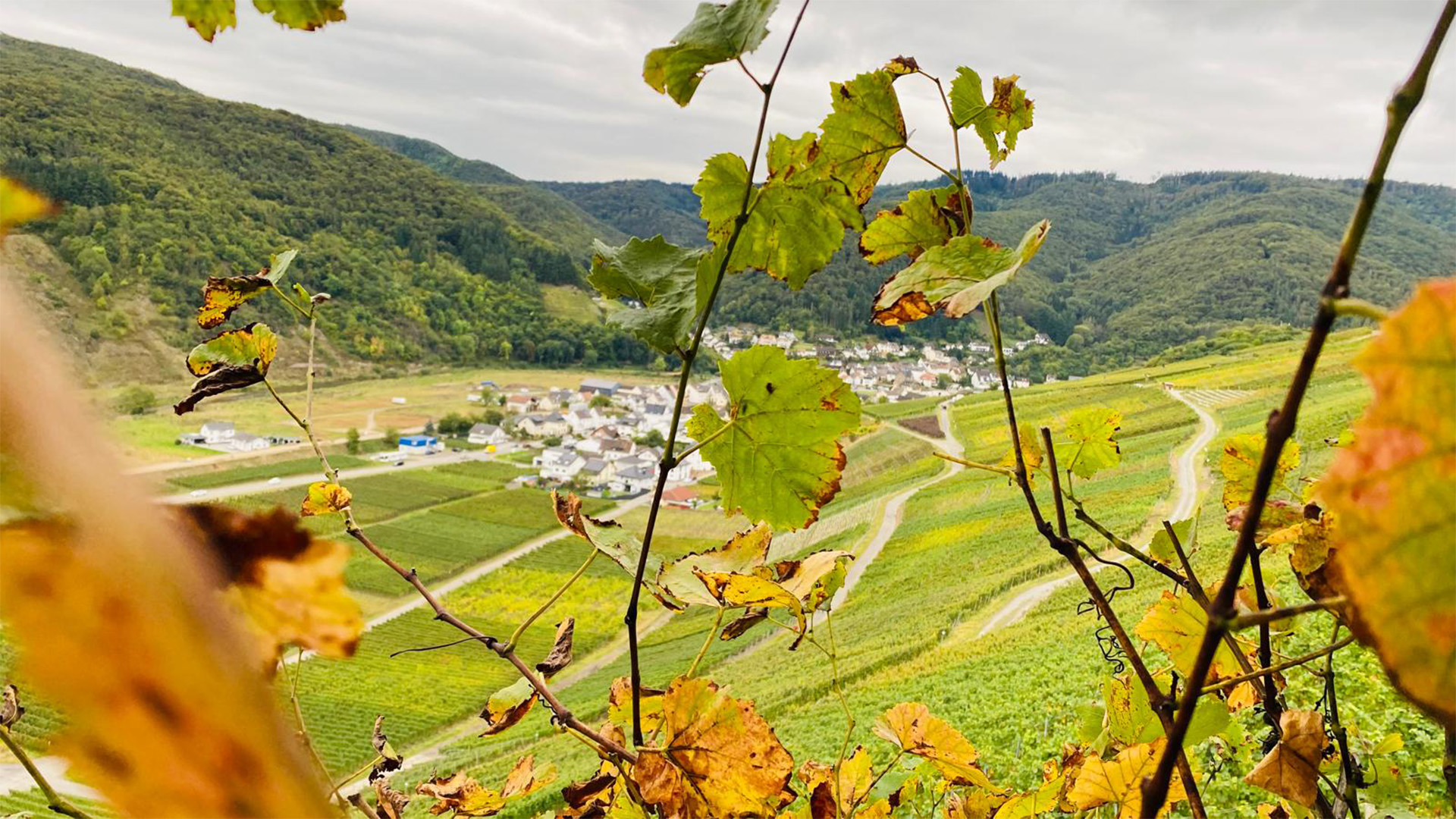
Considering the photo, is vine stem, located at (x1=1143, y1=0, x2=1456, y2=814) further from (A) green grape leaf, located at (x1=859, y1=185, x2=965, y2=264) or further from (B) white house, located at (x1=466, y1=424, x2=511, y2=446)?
(B) white house, located at (x1=466, y1=424, x2=511, y2=446)

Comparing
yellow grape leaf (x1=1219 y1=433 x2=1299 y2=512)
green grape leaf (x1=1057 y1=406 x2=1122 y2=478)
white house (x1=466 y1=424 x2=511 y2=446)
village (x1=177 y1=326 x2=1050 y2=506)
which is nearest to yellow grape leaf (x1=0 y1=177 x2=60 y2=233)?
green grape leaf (x1=1057 y1=406 x2=1122 y2=478)

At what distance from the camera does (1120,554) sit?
9.66 m

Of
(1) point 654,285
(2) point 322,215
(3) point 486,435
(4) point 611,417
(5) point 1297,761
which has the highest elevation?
(2) point 322,215

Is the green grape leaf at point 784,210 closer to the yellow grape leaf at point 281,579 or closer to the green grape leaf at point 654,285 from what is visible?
the green grape leaf at point 654,285

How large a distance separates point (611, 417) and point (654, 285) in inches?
2032

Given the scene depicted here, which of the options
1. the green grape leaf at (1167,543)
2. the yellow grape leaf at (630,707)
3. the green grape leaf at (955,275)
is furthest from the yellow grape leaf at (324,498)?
the green grape leaf at (1167,543)

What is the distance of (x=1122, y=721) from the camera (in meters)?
0.77

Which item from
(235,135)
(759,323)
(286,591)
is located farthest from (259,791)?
(235,135)

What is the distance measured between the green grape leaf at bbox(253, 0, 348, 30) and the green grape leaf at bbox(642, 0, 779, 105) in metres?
0.18

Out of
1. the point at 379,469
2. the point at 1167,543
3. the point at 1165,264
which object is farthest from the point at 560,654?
the point at 1165,264

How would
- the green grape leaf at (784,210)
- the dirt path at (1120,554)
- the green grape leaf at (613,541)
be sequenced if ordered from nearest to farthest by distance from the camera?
the green grape leaf at (784,210) → the green grape leaf at (613,541) → the dirt path at (1120,554)

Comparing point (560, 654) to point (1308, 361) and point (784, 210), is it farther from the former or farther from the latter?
point (1308, 361)

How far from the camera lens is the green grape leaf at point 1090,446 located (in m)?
0.83

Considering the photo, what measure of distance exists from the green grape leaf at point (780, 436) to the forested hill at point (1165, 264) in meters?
50.5
